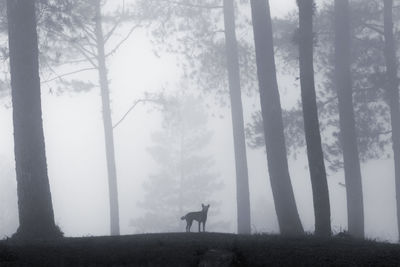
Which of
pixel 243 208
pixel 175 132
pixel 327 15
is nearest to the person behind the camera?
pixel 243 208

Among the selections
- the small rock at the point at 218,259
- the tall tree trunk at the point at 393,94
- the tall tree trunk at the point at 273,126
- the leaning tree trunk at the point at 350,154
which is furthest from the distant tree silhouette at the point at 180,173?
the small rock at the point at 218,259

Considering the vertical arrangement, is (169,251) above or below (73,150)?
below

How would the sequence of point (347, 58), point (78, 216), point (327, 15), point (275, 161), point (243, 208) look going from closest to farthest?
point (275, 161), point (347, 58), point (243, 208), point (327, 15), point (78, 216)

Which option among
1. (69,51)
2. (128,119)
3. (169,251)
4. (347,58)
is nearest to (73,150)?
(128,119)

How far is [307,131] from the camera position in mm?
14273

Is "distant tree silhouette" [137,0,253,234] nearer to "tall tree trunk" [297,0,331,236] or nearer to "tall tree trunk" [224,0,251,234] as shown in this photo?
"tall tree trunk" [224,0,251,234]

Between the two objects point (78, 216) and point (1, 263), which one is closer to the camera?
point (1, 263)

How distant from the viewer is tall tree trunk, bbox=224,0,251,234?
2275 centimetres

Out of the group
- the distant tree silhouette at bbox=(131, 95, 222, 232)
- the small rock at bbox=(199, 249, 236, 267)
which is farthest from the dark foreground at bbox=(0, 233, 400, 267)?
the distant tree silhouette at bbox=(131, 95, 222, 232)

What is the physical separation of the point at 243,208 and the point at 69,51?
434 inches

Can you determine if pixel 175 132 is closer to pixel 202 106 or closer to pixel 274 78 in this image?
pixel 202 106

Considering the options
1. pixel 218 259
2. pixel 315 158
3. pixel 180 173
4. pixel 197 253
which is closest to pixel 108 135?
pixel 315 158

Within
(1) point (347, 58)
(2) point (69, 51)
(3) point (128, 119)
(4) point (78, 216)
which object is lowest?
(4) point (78, 216)

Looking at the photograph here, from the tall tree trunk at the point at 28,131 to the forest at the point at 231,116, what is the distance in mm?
27
